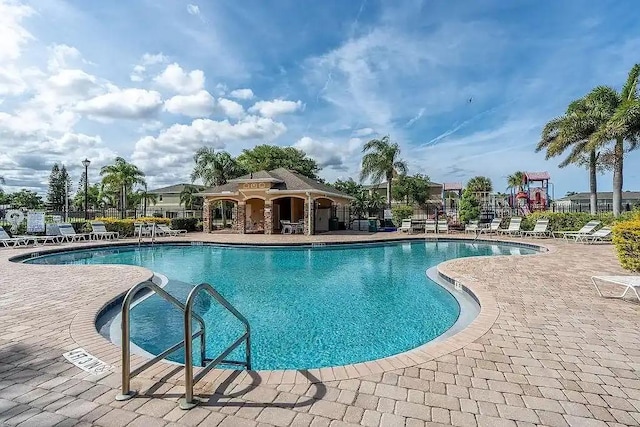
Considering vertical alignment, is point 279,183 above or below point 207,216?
above

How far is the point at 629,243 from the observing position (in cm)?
739

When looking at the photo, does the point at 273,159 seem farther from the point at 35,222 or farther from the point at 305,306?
the point at 305,306

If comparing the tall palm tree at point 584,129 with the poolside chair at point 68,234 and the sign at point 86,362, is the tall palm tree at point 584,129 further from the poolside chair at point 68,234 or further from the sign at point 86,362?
the poolside chair at point 68,234

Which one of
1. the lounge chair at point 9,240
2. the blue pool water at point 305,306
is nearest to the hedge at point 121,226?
the lounge chair at point 9,240

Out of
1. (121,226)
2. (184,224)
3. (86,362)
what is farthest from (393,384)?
(184,224)

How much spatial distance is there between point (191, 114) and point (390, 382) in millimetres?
18058

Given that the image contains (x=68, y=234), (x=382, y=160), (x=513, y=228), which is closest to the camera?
(x=68, y=234)

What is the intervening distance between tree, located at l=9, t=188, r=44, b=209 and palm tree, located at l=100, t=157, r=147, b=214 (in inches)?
1390

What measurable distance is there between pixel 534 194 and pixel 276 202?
24.7 meters

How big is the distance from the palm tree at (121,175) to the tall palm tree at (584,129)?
35.5m

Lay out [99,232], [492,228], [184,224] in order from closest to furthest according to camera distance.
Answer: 1. [99,232]
2. [492,228]
3. [184,224]

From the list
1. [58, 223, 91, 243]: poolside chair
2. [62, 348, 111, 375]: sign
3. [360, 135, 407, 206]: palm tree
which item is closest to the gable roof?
[360, 135, 407, 206]: palm tree

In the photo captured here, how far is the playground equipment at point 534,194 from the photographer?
3108cm

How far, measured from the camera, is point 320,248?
17.3 meters
